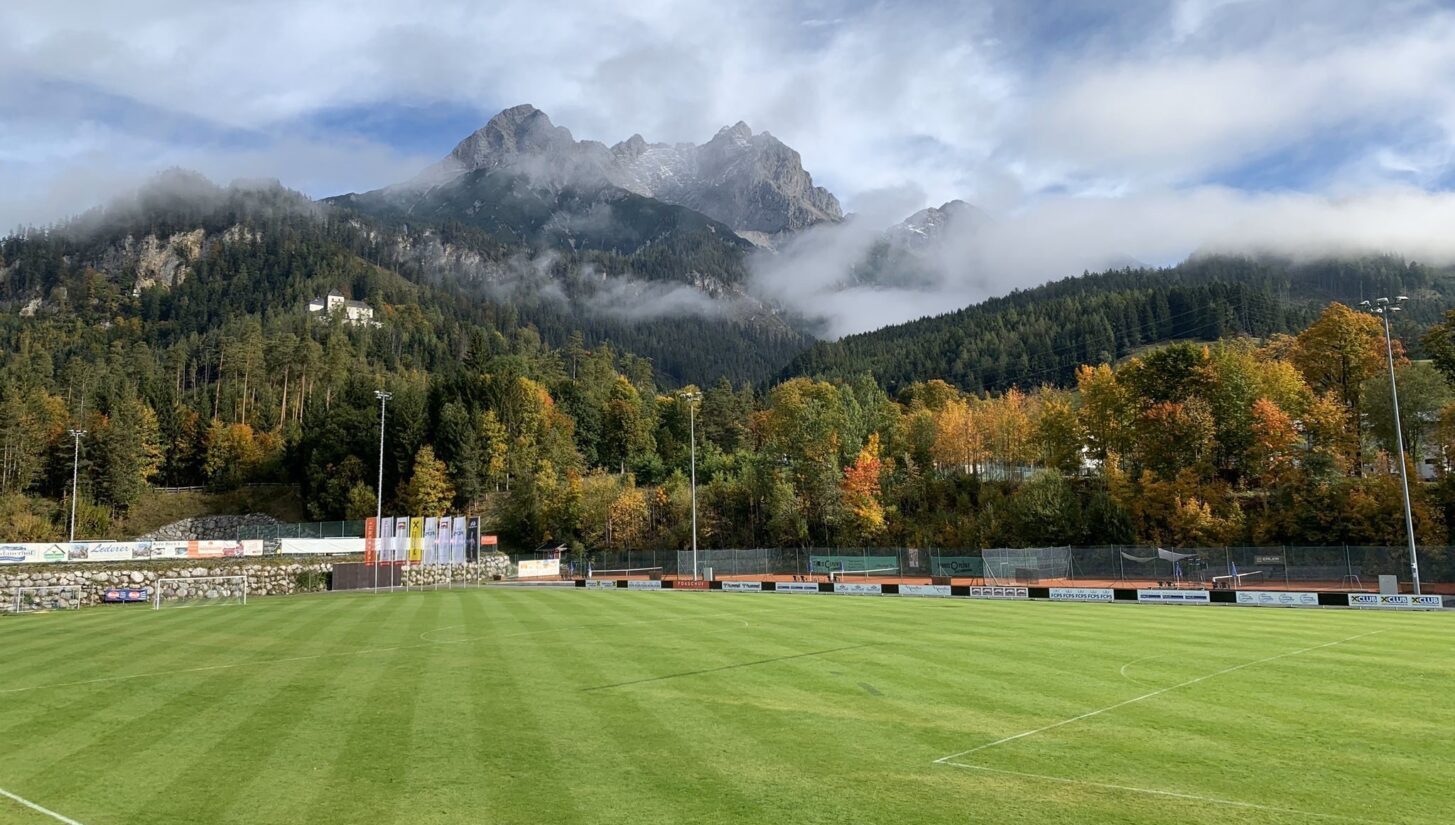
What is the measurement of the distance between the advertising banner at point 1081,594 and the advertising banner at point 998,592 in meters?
1.53

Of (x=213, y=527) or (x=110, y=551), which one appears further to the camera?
(x=213, y=527)

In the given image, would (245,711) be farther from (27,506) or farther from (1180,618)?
(27,506)

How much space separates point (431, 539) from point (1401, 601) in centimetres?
5374

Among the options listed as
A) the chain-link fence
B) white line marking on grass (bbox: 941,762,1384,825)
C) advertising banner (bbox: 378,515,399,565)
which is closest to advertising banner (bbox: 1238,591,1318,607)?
the chain-link fence

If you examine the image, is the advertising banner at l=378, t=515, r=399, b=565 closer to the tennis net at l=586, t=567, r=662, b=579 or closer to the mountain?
the tennis net at l=586, t=567, r=662, b=579

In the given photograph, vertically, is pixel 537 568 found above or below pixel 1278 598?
above

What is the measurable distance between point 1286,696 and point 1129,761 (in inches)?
247

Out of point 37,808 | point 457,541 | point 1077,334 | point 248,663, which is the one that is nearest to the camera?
point 37,808

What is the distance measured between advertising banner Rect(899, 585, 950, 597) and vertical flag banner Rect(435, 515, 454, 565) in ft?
101

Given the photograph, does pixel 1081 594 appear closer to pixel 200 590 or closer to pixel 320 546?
pixel 200 590

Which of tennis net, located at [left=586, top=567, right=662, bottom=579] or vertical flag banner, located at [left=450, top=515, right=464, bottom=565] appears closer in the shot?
vertical flag banner, located at [left=450, top=515, right=464, bottom=565]

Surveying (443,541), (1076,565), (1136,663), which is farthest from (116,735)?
(1076,565)

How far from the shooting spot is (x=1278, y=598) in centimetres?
3781

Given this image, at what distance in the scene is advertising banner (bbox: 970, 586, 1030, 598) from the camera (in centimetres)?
4493
